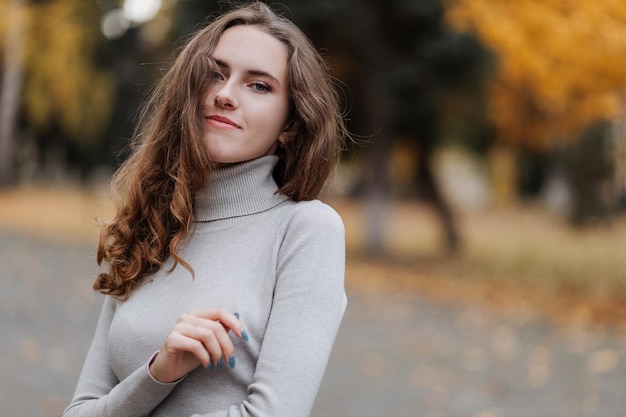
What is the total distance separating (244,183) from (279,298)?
299 millimetres

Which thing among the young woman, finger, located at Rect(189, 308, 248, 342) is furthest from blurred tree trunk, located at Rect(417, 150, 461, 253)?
finger, located at Rect(189, 308, 248, 342)

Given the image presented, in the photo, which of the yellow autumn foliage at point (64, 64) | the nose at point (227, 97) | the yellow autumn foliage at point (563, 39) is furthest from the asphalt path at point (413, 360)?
the yellow autumn foliage at point (64, 64)

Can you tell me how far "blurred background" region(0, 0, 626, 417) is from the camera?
631cm

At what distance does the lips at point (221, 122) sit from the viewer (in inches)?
66.2

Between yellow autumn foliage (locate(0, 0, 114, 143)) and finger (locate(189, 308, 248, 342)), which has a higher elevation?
finger (locate(189, 308, 248, 342))

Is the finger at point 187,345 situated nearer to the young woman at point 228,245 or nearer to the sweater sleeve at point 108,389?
the young woman at point 228,245

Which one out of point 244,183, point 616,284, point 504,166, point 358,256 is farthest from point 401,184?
point 244,183

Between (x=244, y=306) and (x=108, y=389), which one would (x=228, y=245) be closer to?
(x=244, y=306)

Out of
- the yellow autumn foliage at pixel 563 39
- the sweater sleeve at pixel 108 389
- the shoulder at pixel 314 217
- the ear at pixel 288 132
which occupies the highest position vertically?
the ear at pixel 288 132

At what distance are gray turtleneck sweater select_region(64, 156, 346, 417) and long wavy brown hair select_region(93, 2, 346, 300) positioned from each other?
0.04 m

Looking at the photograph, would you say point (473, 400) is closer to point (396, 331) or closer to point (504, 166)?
point (396, 331)

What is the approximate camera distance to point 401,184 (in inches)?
1539

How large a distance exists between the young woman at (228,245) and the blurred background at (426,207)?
313 millimetres

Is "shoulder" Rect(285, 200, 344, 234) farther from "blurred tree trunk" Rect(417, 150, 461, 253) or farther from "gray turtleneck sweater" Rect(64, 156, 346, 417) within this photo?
"blurred tree trunk" Rect(417, 150, 461, 253)
